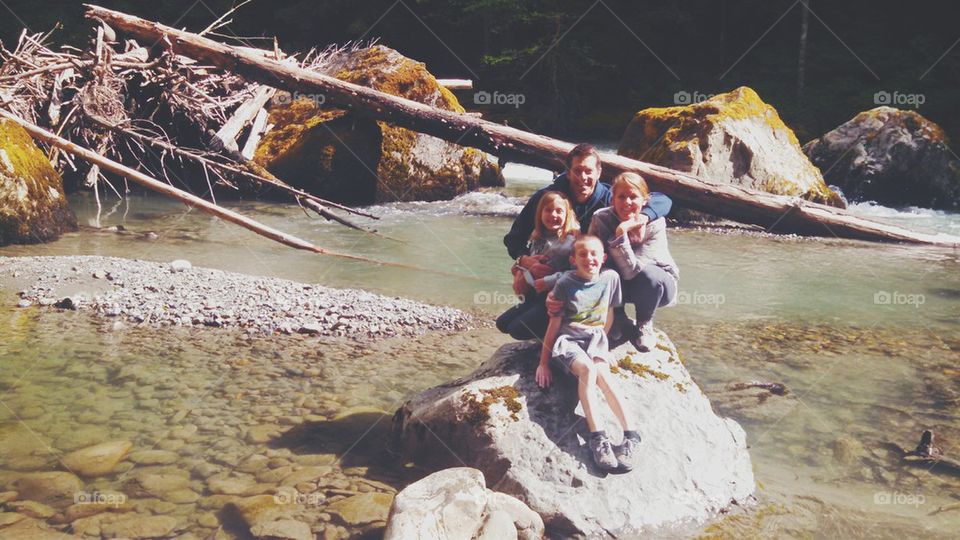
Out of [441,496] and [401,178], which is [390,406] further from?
[401,178]

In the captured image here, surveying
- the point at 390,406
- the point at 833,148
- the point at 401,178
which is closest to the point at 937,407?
the point at 390,406

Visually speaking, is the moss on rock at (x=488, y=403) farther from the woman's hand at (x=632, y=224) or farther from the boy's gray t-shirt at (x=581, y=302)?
the woman's hand at (x=632, y=224)

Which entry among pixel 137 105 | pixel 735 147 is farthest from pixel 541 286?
pixel 137 105

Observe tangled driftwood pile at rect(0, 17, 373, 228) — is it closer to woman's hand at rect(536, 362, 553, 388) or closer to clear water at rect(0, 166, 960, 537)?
clear water at rect(0, 166, 960, 537)

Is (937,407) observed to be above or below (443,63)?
below

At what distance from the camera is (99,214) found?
38.5 ft

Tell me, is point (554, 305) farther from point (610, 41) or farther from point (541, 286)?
point (610, 41)

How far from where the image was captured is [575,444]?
393 centimetres

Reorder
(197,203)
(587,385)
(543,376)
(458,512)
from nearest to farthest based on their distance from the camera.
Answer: (458,512)
(587,385)
(543,376)
(197,203)

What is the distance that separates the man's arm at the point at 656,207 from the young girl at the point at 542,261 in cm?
44

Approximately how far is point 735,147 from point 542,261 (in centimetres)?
920

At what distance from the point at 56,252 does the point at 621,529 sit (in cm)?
802

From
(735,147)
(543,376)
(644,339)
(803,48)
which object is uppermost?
(803,48)

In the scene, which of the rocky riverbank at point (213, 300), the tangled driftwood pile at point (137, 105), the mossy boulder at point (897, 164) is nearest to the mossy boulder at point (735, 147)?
the mossy boulder at point (897, 164)
